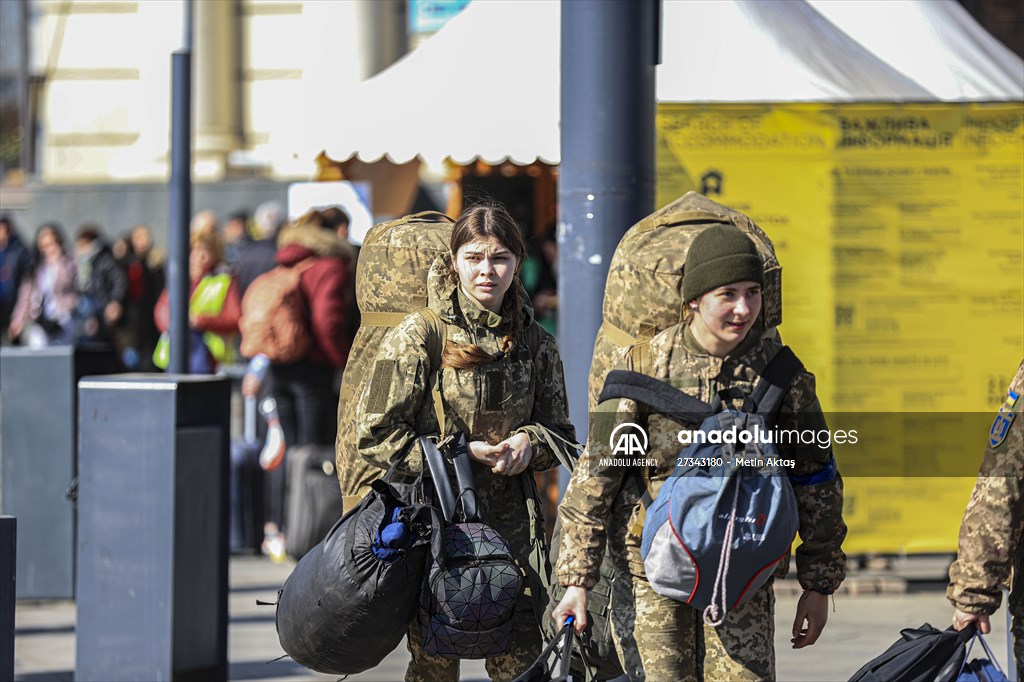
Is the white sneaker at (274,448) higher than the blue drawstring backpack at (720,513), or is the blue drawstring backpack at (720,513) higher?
the blue drawstring backpack at (720,513)

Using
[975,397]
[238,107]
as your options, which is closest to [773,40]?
[975,397]

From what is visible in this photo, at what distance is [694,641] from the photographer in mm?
4254

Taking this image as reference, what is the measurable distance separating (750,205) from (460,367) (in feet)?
13.2

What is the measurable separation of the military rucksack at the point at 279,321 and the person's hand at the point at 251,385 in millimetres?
393

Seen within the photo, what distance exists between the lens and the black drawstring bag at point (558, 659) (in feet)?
13.5

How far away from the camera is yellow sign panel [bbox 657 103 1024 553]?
8.70 meters

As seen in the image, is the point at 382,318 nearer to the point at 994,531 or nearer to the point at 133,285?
the point at 994,531

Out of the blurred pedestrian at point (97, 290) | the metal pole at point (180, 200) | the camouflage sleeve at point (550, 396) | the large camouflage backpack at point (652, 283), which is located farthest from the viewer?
the blurred pedestrian at point (97, 290)

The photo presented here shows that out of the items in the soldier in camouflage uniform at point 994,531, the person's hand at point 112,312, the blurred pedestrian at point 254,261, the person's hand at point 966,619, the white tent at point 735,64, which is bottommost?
the person's hand at point 966,619

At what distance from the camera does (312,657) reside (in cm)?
482

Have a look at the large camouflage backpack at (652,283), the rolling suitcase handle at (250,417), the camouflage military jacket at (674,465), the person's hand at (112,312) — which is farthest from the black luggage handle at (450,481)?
the person's hand at (112,312)

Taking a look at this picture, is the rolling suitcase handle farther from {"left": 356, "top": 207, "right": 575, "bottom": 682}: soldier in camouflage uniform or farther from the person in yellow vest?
{"left": 356, "top": 207, "right": 575, "bottom": 682}: soldier in camouflage uniform

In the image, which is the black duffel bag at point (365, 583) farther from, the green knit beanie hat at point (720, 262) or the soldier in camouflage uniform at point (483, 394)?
the green knit beanie hat at point (720, 262)

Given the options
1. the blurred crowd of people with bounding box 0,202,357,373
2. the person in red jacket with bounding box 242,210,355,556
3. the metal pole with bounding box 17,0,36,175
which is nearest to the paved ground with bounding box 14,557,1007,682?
the person in red jacket with bounding box 242,210,355,556
